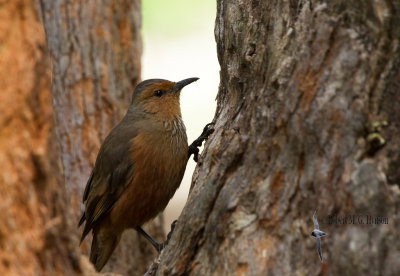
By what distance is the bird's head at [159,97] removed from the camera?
17.3ft

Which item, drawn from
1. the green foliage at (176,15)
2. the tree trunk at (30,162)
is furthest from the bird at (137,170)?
the green foliage at (176,15)

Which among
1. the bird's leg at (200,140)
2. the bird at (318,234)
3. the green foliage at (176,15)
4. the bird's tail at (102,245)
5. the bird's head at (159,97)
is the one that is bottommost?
the bird's tail at (102,245)

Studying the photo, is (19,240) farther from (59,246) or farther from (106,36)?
(106,36)

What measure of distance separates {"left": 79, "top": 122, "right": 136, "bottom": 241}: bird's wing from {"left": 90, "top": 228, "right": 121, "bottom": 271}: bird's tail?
0.12 meters

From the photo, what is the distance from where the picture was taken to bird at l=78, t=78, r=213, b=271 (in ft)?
16.1

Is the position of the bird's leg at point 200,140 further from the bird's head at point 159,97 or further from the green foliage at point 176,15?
the green foliage at point 176,15

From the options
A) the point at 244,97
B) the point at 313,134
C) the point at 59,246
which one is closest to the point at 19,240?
the point at 59,246

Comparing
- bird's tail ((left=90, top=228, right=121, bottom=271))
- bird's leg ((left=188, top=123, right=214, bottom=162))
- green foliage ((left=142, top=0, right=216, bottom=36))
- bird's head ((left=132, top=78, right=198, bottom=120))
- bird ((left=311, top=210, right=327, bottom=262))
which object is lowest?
bird's tail ((left=90, top=228, right=121, bottom=271))

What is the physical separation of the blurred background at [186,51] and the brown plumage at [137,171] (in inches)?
183

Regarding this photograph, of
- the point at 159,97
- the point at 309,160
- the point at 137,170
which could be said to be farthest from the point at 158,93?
the point at 309,160

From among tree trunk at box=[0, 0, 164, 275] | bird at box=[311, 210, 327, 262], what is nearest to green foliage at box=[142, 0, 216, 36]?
bird at box=[311, 210, 327, 262]

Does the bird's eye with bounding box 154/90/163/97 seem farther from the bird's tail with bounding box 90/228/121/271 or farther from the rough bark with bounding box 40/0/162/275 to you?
the bird's tail with bounding box 90/228/121/271

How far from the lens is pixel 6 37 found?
2.41 metres

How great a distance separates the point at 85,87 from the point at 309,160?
10.8 ft
